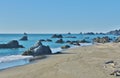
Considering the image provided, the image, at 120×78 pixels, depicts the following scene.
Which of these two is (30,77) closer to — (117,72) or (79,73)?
(79,73)

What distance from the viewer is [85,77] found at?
2405 centimetres

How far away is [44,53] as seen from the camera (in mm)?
52438

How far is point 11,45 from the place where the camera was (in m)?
82.6

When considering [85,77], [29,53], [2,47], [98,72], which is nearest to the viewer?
[85,77]

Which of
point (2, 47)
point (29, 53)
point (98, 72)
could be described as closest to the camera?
point (98, 72)

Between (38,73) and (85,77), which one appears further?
(38,73)

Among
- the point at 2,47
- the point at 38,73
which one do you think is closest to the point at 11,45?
the point at 2,47

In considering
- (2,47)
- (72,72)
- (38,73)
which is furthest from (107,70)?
(2,47)

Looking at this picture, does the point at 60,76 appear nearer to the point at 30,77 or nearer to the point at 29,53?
the point at 30,77

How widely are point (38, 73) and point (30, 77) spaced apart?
240 cm

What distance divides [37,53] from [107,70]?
84.1 feet

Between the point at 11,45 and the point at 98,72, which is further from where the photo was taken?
the point at 11,45

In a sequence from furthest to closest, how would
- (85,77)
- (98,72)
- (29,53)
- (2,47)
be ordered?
(2,47)
(29,53)
(98,72)
(85,77)

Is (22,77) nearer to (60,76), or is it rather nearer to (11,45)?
(60,76)
